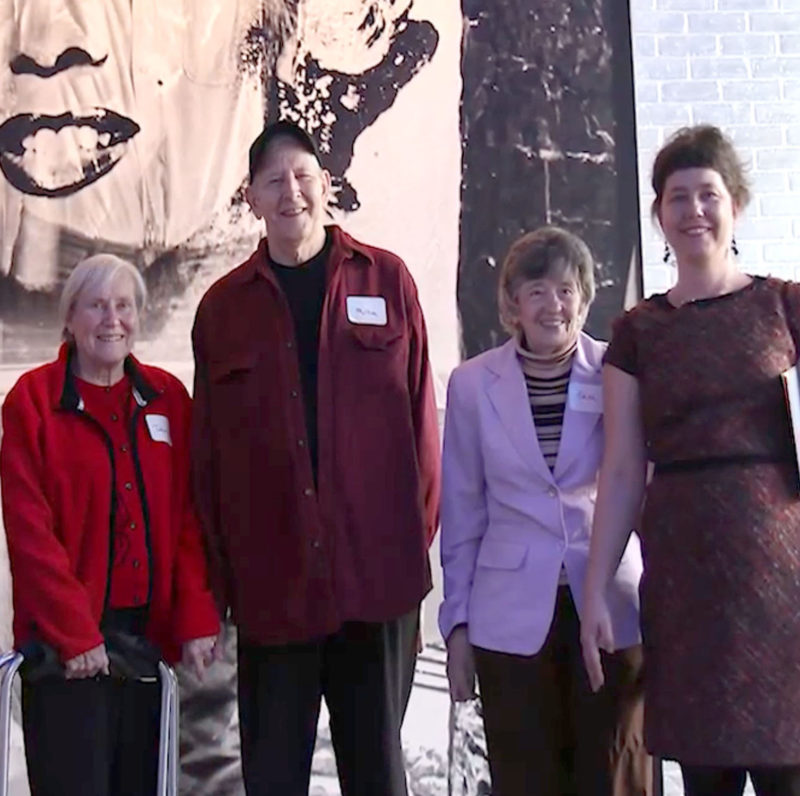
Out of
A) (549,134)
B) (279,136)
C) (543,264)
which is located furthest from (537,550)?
(549,134)

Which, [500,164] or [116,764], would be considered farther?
[500,164]

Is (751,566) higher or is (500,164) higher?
(500,164)

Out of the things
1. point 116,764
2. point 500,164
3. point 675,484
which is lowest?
point 116,764

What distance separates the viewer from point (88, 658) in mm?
1967

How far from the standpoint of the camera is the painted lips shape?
3172 mm

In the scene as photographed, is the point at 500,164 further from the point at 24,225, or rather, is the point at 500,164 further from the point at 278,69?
the point at 24,225

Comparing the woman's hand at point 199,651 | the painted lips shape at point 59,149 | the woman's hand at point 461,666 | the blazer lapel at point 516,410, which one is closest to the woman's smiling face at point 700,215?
the blazer lapel at point 516,410

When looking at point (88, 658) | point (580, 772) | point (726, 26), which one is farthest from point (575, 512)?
point (726, 26)

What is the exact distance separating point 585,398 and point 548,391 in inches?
3.0

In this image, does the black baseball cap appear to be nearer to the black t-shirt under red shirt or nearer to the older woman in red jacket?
the black t-shirt under red shirt

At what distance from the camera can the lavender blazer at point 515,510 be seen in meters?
1.96

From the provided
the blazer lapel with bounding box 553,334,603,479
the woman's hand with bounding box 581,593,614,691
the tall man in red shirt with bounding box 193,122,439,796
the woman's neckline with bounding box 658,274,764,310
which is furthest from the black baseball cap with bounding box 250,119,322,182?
the woman's hand with bounding box 581,593,614,691

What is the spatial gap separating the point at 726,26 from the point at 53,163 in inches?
83.0

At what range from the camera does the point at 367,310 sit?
216 centimetres
